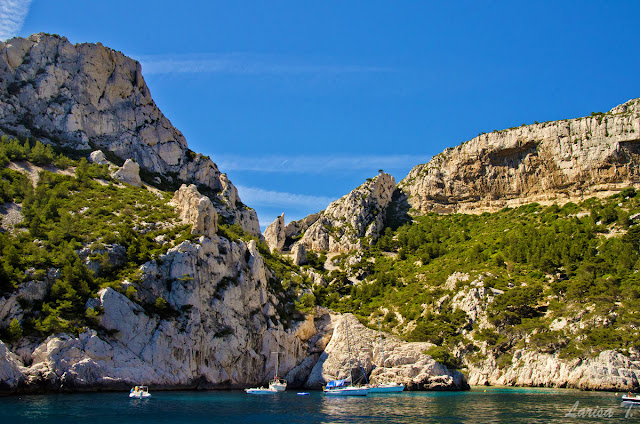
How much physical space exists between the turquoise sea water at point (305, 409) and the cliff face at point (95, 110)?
6226 cm

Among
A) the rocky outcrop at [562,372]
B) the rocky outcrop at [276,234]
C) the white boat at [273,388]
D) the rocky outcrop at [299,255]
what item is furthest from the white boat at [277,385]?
the rocky outcrop at [276,234]

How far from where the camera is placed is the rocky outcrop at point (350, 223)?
123 metres

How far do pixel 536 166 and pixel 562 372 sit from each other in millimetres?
64327

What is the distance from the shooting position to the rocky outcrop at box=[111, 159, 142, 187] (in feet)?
301

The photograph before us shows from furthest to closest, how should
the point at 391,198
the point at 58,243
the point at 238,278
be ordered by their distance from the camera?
the point at 391,198 < the point at 238,278 < the point at 58,243

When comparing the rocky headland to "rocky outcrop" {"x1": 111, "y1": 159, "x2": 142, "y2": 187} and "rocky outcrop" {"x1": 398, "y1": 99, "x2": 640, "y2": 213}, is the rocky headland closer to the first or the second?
"rocky outcrop" {"x1": 111, "y1": 159, "x2": 142, "y2": 187}

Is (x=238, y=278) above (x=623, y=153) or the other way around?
the other way around

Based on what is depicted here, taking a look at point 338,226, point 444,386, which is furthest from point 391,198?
point 444,386

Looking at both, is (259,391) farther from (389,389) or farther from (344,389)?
(389,389)

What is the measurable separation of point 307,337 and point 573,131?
7906 centimetres

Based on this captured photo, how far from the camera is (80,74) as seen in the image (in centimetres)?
10212

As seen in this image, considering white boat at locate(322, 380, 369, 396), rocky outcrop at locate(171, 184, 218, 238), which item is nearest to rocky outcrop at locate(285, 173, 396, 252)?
rocky outcrop at locate(171, 184, 218, 238)

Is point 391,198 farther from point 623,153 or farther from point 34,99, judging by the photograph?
point 34,99

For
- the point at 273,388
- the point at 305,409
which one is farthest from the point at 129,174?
the point at 305,409
